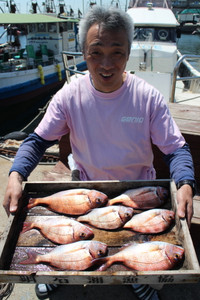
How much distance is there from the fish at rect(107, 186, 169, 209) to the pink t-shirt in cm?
34

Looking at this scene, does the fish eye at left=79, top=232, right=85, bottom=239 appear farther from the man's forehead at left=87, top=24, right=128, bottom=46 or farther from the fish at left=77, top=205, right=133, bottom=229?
the man's forehead at left=87, top=24, right=128, bottom=46

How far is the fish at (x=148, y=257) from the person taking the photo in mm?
1332

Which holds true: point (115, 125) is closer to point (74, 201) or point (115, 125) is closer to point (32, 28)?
point (74, 201)

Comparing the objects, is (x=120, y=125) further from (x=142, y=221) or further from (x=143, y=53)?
(x=143, y=53)

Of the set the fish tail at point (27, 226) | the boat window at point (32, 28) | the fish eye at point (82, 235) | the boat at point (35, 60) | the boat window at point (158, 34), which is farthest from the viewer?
the boat window at point (32, 28)

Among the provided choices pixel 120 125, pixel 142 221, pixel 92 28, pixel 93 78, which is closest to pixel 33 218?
pixel 142 221

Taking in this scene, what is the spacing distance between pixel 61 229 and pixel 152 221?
1.89 ft

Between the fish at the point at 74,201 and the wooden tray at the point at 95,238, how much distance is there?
5 cm

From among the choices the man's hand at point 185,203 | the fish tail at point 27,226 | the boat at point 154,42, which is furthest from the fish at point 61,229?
the boat at point 154,42

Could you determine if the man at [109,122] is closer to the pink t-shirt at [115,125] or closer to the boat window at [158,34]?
the pink t-shirt at [115,125]

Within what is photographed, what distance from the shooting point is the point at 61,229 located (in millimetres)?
1549

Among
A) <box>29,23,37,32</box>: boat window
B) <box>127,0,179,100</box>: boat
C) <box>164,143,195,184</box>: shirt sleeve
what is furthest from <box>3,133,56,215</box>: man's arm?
<box>29,23,37,32</box>: boat window

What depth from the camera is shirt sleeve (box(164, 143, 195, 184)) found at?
171 cm

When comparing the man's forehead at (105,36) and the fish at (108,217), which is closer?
the fish at (108,217)
